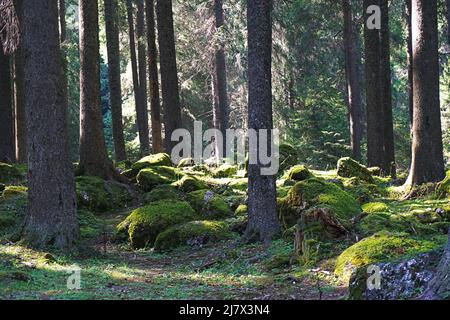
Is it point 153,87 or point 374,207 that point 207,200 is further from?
point 153,87

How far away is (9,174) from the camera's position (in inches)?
656

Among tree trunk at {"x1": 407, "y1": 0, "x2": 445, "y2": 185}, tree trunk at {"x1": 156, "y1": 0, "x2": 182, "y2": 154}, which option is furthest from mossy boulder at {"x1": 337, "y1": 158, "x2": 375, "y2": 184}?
tree trunk at {"x1": 156, "y1": 0, "x2": 182, "y2": 154}

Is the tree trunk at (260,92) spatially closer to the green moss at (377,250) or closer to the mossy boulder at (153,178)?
the green moss at (377,250)

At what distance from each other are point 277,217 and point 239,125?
1050 inches

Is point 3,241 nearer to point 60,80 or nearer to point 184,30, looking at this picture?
point 60,80

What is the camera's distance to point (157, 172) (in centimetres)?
1725

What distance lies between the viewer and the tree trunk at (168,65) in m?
18.5

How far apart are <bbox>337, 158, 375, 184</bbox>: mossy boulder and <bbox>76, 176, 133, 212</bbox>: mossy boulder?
6.02 metres

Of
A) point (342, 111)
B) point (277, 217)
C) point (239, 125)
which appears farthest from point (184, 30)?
point (277, 217)

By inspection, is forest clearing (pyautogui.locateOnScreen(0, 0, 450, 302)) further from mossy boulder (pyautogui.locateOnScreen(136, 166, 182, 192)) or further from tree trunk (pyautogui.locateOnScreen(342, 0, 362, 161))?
tree trunk (pyautogui.locateOnScreen(342, 0, 362, 161))

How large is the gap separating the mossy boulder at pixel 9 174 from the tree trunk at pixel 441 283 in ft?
45.0

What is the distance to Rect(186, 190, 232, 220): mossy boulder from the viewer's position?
13.3m

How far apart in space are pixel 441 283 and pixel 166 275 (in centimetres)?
505

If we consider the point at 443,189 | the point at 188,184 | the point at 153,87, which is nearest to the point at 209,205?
the point at 188,184
